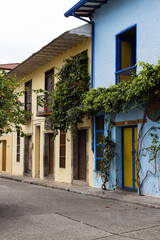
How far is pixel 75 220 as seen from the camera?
668cm

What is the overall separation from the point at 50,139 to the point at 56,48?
Result: 15.9 ft

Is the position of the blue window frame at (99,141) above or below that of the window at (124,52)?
below

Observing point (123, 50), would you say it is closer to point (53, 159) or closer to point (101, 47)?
point (101, 47)

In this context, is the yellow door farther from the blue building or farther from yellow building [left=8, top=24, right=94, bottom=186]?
yellow building [left=8, top=24, right=94, bottom=186]

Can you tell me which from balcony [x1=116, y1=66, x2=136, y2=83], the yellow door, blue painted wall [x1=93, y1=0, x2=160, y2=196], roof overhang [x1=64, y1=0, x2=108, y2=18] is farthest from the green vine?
roof overhang [x1=64, y1=0, x2=108, y2=18]

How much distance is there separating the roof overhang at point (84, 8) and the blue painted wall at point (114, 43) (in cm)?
22

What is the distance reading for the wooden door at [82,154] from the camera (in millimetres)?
14156

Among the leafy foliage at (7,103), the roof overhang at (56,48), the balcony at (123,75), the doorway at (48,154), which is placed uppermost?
the roof overhang at (56,48)

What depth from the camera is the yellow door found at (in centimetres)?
1103

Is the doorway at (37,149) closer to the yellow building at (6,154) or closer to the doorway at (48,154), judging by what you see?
the doorway at (48,154)

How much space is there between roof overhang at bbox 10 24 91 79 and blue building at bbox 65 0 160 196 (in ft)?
1.85

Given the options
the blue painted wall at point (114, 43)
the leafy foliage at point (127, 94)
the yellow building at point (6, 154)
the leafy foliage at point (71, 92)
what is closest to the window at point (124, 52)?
the blue painted wall at point (114, 43)

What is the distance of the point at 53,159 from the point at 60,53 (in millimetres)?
5111

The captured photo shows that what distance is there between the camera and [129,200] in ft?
30.1
